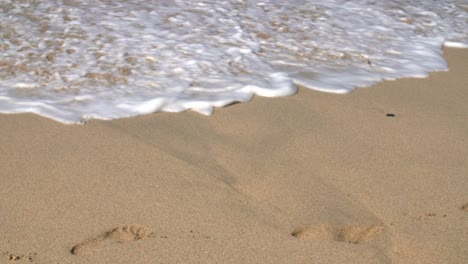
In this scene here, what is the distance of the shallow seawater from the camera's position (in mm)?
3734

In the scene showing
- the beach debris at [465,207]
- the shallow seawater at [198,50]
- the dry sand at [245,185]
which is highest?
the beach debris at [465,207]

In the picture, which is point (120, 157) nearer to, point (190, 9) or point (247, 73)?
point (247, 73)

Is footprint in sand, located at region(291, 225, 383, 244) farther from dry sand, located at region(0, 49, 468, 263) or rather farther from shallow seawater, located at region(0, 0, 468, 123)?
shallow seawater, located at region(0, 0, 468, 123)

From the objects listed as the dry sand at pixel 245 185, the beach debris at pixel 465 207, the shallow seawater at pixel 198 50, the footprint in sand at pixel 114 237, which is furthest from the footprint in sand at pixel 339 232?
the shallow seawater at pixel 198 50

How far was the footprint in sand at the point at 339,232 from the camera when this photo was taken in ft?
8.47

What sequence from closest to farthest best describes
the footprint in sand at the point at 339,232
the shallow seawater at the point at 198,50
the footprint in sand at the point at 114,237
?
the footprint in sand at the point at 114,237 → the footprint in sand at the point at 339,232 → the shallow seawater at the point at 198,50

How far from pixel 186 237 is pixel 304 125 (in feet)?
Result: 3.72

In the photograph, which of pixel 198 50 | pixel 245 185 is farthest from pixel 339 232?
pixel 198 50

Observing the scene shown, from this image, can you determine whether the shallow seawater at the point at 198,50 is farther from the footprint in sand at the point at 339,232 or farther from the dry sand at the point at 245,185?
the footprint in sand at the point at 339,232

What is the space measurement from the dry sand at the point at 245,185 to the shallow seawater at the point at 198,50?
24 centimetres

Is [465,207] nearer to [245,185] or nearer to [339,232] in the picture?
[339,232]

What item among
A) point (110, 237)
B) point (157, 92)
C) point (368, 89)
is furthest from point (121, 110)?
point (368, 89)

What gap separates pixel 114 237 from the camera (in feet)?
8.21

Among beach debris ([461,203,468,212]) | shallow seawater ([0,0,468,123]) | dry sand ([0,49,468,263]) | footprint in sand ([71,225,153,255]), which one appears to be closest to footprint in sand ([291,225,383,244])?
dry sand ([0,49,468,263])
